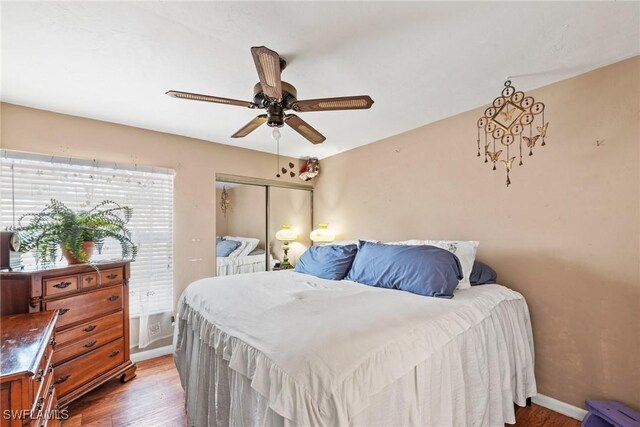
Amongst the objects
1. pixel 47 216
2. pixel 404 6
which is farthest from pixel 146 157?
pixel 404 6

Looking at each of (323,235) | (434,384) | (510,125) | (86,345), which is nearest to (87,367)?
(86,345)

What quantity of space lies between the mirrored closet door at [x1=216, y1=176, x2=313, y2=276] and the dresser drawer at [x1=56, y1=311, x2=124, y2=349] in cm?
113

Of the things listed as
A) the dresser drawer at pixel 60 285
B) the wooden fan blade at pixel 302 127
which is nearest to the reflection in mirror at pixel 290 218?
the wooden fan blade at pixel 302 127

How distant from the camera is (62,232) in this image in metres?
2.09

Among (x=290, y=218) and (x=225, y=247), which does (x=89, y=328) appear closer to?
(x=225, y=247)

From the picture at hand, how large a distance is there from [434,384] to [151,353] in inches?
112

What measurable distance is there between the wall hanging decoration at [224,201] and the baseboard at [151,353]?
1559 mm

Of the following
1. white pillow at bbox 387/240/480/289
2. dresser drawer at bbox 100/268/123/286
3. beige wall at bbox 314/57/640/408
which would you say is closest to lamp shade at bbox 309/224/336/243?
beige wall at bbox 314/57/640/408

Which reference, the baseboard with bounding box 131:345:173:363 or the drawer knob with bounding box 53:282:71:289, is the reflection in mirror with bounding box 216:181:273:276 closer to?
the baseboard with bounding box 131:345:173:363

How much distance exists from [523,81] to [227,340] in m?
2.54

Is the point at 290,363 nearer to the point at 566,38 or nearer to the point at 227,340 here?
the point at 227,340

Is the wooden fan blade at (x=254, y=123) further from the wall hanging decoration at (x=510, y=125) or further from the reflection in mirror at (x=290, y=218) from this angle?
the reflection in mirror at (x=290, y=218)

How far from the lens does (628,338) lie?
5.63 feet

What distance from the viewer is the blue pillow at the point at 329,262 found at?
247 centimetres
